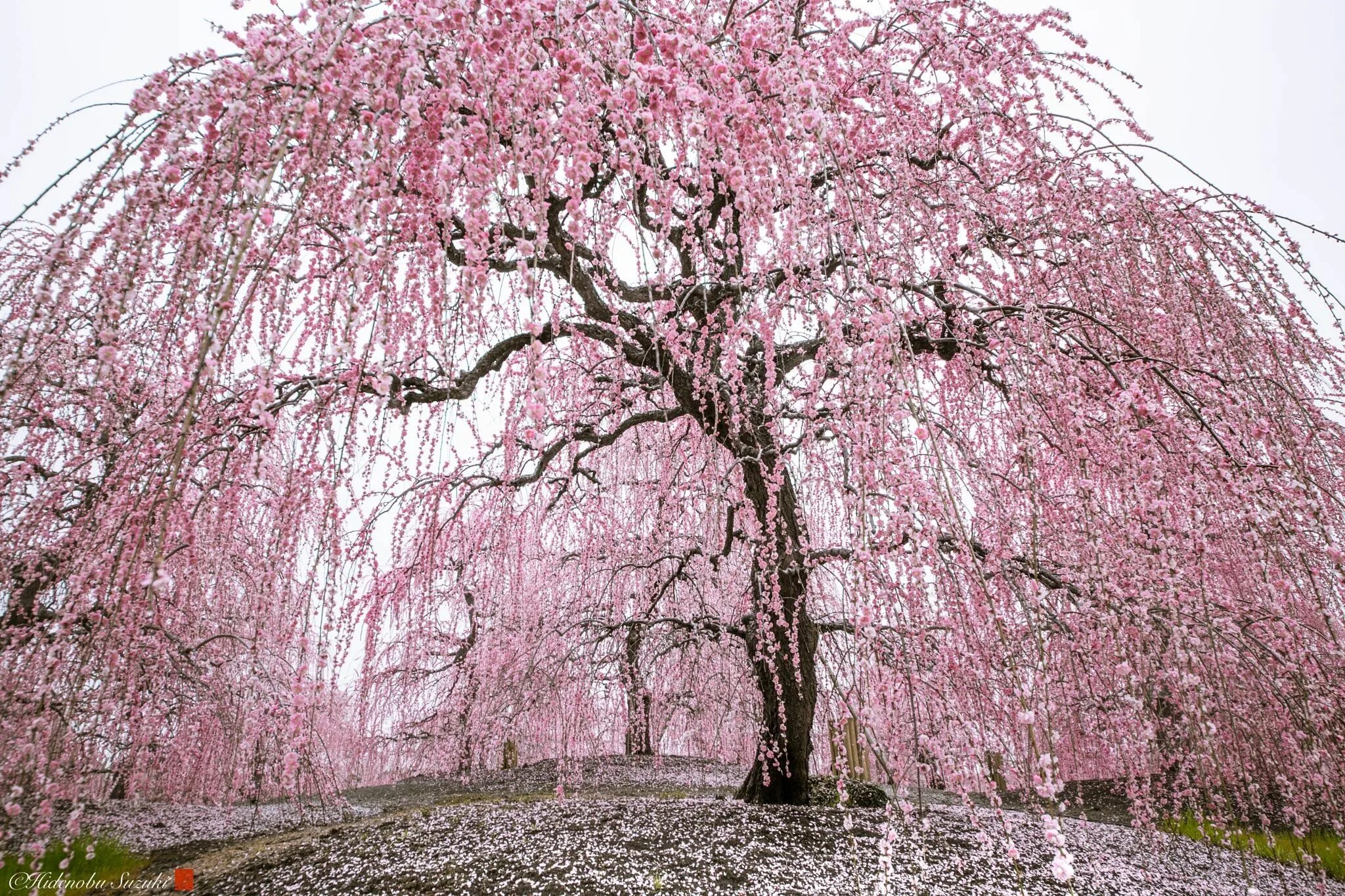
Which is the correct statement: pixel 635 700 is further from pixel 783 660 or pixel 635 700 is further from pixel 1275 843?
pixel 1275 843

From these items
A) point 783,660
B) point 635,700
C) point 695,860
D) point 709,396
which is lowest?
point 695,860

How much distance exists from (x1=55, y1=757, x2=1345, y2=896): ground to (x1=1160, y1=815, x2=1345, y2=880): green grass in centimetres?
12

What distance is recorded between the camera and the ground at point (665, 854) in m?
3.23

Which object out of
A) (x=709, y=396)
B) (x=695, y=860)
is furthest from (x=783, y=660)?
(x=709, y=396)

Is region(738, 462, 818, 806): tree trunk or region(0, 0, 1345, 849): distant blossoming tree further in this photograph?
region(738, 462, 818, 806): tree trunk

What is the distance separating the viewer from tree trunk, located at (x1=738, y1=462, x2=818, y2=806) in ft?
14.0

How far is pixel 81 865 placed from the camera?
3553mm

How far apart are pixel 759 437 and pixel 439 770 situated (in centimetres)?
776

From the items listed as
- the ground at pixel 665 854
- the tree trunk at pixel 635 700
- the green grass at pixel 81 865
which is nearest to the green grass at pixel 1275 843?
the ground at pixel 665 854

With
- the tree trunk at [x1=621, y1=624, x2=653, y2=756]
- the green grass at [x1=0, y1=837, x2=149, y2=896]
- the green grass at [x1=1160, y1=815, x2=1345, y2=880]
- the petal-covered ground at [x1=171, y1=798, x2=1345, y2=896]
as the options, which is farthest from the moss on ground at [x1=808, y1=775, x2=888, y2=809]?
the green grass at [x1=0, y1=837, x2=149, y2=896]

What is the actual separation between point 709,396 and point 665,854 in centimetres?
276

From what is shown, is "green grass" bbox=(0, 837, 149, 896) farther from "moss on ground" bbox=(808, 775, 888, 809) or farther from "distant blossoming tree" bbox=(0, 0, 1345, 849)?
"moss on ground" bbox=(808, 775, 888, 809)

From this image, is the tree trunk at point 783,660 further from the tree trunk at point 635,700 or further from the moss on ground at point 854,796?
the tree trunk at point 635,700

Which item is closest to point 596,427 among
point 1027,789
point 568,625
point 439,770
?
point 568,625
